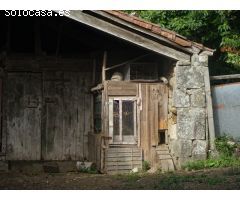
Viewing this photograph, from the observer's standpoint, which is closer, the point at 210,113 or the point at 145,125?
the point at 210,113

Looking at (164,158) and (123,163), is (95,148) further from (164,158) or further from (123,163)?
(164,158)

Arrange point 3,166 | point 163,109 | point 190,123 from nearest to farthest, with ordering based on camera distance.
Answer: point 190,123 < point 163,109 < point 3,166

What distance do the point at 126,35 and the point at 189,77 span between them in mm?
1660

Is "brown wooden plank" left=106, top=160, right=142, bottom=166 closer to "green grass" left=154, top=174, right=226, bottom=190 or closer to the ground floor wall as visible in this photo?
the ground floor wall

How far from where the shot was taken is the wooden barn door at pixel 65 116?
10938 millimetres

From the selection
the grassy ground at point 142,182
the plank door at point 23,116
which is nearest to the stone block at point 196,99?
the grassy ground at point 142,182

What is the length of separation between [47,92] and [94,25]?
262 cm

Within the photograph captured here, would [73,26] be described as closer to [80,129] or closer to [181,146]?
[80,129]

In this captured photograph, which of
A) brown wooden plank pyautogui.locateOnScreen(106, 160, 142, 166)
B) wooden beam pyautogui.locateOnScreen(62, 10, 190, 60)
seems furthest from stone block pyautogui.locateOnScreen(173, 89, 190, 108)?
brown wooden plank pyautogui.locateOnScreen(106, 160, 142, 166)

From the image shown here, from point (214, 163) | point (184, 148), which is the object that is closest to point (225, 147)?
point (214, 163)

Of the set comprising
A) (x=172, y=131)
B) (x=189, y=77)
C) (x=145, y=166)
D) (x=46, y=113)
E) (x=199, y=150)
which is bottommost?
(x=145, y=166)

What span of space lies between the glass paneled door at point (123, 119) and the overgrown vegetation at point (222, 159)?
59.3 inches

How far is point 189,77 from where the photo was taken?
31.4 ft

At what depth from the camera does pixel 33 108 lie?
35.8 feet
